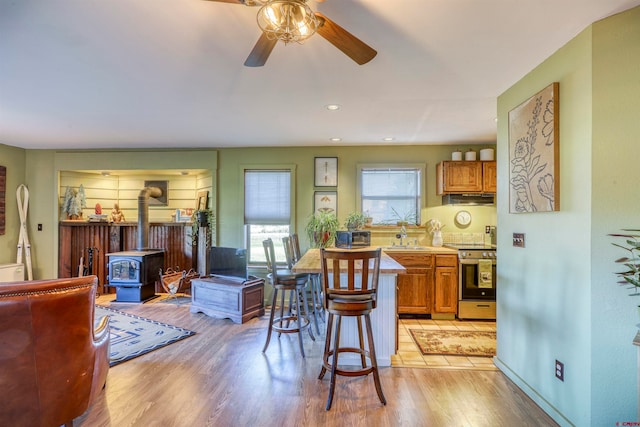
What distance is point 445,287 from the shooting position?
4246 mm

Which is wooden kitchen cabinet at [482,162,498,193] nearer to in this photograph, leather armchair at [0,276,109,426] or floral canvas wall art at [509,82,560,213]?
floral canvas wall art at [509,82,560,213]

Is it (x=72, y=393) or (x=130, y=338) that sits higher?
(x=72, y=393)

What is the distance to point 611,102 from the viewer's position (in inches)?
72.0

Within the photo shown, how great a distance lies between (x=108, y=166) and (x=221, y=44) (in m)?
4.15

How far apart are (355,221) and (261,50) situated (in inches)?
118

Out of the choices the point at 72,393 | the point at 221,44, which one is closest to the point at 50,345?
the point at 72,393

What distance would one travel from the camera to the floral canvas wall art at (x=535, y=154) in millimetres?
2121

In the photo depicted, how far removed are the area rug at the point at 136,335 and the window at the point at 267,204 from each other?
1678 millimetres

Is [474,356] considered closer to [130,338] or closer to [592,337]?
[592,337]

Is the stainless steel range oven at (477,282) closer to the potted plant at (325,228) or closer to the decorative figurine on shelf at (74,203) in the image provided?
the potted plant at (325,228)

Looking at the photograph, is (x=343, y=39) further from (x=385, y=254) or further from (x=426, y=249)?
(x=426, y=249)

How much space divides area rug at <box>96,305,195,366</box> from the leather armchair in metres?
1.19

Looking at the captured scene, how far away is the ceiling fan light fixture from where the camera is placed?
139 centimetres

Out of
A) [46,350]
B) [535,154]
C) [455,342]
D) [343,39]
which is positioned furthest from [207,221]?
[535,154]
